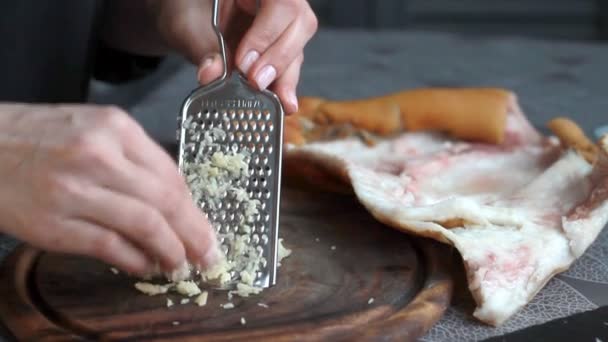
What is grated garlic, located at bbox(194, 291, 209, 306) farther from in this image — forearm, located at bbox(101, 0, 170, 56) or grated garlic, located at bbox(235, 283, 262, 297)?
forearm, located at bbox(101, 0, 170, 56)

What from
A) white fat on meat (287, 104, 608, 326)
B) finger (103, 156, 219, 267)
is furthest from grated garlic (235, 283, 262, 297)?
white fat on meat (287, 104, 608, 326)

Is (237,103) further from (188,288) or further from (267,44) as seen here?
(188,288)

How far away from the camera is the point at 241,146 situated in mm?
1132

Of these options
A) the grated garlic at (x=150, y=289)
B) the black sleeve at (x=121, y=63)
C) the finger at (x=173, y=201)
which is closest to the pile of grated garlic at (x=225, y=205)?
the grated garlic at (x=150, y=289)

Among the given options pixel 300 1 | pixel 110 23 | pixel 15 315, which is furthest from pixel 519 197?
pixel 110 23

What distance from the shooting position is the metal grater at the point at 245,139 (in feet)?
3.59

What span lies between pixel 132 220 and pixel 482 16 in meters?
2.81

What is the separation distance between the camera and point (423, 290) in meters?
1.07

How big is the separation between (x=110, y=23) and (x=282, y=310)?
850mm

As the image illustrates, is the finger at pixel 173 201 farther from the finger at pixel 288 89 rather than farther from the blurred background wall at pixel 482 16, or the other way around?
the blurred background wall at pixel 482 16

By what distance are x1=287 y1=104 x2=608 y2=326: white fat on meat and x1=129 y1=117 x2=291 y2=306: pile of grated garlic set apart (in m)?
0.19

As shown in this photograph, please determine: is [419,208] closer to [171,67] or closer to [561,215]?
[561,215]

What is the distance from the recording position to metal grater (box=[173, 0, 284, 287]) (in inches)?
43.1

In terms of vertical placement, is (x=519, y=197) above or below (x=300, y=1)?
below
